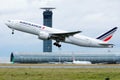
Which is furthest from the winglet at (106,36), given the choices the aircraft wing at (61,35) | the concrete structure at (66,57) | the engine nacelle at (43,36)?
the concrete structure at (66,57)

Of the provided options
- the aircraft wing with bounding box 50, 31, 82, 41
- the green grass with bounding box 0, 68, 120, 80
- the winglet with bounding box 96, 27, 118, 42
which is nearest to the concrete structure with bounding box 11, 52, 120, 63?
the winglet with bounding box 96, 27, 118, 42

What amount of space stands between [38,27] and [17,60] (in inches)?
1524

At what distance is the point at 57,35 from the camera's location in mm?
91125

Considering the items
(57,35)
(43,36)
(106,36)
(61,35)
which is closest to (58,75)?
(43,36)

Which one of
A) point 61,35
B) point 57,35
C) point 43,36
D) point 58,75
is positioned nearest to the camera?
point 58,75

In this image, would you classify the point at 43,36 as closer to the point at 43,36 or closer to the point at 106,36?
the point at 43,36

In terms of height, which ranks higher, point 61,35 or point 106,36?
point 106,36

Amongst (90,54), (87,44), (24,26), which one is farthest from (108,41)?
(90,54)

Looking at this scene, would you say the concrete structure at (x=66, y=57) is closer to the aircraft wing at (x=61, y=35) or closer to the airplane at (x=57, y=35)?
the airplane at (x=57, y=35)

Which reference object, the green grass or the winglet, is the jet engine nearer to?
the winglet

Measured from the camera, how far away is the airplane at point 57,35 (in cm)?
8820

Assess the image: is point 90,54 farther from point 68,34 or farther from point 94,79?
point 94,79

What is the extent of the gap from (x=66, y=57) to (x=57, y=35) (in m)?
40.4

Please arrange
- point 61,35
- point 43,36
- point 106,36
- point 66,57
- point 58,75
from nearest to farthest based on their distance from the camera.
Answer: point 58,75 < point 43,36 < point 61,35 < point 106,36 < point 66,57
